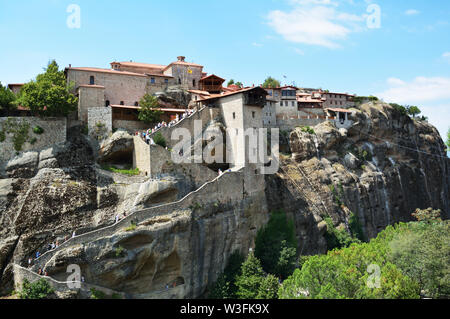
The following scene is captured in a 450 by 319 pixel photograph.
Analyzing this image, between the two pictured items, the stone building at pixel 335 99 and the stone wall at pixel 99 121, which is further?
the stone building at pixel 335 99

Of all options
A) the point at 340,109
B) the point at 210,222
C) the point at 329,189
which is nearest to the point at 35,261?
the point at 210,222

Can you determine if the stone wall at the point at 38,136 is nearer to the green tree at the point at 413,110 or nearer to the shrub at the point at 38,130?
the shrub at the point at 38,130

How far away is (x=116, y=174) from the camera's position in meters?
39.8

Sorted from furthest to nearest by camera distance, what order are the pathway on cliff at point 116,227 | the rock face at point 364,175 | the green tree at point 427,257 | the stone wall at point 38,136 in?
1. the rock face at point 364,175
2. the stone wall at point 38,136
3. the green tree at point 427,257
4. the pathway on cliff at point 116,227

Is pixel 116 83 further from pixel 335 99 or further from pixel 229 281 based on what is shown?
pixel 335 99

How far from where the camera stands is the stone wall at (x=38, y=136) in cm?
3931

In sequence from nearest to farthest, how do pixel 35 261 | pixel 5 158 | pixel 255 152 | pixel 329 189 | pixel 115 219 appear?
pixel 35 261, pixel 115 219, pixel 5 158, pixel 255 152, pixel 329 189

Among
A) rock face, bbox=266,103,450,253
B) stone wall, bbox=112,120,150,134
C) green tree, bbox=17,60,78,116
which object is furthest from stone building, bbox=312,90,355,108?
green tree, bbox=17,60,78,116

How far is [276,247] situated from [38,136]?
2547cm

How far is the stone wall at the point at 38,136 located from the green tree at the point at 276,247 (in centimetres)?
2211

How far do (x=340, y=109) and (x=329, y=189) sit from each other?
16730mm

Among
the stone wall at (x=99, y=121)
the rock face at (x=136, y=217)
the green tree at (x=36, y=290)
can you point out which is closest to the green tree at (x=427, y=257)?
the rock face at (x=136, y=217)
